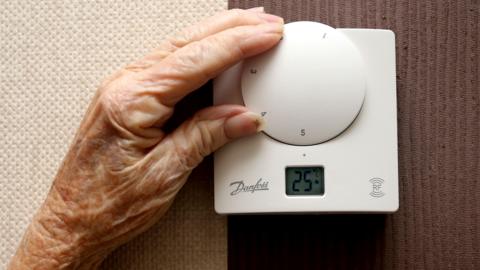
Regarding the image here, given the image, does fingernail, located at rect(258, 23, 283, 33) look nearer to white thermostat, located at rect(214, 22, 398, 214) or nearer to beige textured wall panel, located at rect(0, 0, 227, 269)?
white thermostat, located at rect(214, 22, 398, 214)

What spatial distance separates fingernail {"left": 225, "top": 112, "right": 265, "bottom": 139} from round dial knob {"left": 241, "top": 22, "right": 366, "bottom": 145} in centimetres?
2

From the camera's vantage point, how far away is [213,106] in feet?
2.37

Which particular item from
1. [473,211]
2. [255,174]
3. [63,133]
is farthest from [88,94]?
[473,211]

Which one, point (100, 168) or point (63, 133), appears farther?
point (63, 133)

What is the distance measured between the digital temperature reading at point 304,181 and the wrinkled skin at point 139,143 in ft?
0.26

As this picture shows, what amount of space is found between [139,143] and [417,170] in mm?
397

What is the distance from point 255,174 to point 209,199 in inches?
4.2

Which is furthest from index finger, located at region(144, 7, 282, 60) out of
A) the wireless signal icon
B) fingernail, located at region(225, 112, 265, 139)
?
the wireless signal icon

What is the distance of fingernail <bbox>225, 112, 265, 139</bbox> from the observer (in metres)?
0.70

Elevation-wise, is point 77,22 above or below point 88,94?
above

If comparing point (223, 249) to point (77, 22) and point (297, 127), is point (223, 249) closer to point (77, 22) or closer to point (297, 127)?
point (297, 127)

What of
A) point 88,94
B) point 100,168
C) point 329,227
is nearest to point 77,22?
point 88,94

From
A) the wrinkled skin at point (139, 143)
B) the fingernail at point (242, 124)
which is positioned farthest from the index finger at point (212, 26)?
the fingernail at point (242, 124)

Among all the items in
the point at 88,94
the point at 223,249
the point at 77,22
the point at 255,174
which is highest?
the point at 77,22
